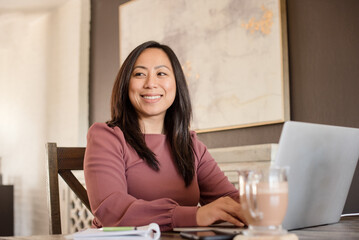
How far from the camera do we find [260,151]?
2176 millimetres

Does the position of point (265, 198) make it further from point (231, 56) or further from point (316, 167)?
point (231, 56)

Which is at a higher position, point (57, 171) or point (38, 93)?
point (38, 93)

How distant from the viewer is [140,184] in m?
1.42

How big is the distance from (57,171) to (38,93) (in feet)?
9.42

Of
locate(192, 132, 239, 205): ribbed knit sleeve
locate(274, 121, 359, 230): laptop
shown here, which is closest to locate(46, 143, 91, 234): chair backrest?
locate(192, 132, 239, 205): ribbed knit sleeve

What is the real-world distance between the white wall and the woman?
2.02m

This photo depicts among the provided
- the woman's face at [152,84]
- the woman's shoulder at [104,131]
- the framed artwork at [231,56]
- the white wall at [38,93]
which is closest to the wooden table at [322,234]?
the woman's shoulder at [104,131]

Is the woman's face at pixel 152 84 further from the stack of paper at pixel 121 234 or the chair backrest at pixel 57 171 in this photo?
the stack of paper at pixel 121 234

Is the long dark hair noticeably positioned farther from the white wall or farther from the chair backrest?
the white wall

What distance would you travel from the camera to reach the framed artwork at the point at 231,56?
2191 millimetres

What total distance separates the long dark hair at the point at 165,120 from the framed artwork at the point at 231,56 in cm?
70

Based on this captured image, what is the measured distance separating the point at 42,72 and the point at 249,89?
2.49 m

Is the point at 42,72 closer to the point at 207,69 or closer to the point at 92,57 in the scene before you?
the point at 92,57

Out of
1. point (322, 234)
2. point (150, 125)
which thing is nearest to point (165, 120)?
point (150, 125)
